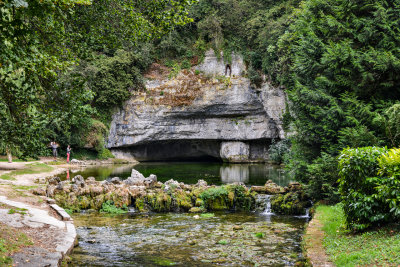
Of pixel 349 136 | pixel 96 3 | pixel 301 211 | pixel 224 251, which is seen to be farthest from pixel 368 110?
pixel 96 3

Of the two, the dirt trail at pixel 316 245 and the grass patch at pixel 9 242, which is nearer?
the grass patch at pixel 9 242

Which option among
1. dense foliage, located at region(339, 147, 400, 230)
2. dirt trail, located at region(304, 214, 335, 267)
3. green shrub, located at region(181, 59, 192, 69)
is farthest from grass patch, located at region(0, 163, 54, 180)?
green shrub, located at region(181, 59, 192, 69)

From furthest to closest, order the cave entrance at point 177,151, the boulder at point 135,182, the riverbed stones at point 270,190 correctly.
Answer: the cave entrance at point 177,151
the boulder at point 135,182
the riverbed stones at point 270,190

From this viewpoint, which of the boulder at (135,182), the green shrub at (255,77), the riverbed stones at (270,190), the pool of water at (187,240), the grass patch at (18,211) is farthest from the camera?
the green shrub at (255,77)

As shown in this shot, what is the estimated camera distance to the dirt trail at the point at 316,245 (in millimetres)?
5818

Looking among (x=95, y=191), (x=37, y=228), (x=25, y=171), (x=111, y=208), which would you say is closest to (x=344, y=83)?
(x=111, y=208)

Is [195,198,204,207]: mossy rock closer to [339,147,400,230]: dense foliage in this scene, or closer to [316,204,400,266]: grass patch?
[316,204,400,266]: grass patch

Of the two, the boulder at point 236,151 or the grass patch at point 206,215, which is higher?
the boulder at point 236,151

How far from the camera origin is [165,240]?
28.5 ft

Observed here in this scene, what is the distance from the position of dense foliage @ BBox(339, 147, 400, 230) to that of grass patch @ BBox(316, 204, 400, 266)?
25 centimetres

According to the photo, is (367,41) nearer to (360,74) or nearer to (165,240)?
(360,74)

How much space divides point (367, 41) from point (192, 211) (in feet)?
27.7

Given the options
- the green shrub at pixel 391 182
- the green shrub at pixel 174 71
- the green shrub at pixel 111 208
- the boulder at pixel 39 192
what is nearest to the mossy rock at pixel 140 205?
the green shrub at pixel 111 208

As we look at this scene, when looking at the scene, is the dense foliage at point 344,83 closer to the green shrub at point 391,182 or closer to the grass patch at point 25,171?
the green shrub at point 391,182
